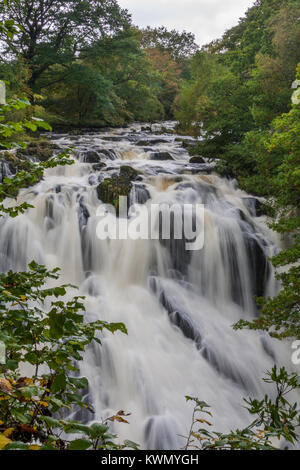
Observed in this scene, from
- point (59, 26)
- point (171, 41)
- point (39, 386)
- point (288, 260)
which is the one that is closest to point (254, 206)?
point (288, 260)

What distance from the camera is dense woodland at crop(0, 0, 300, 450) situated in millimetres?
1312

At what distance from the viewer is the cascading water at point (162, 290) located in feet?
12.7

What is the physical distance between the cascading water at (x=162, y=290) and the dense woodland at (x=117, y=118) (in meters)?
0.50

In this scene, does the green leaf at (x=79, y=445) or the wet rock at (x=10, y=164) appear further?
the wet rock at (x=10, y=164)

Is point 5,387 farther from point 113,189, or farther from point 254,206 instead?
point 254,206

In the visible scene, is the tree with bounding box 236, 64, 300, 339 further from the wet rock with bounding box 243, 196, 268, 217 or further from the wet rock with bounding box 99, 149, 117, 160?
the wet rock with bounding box 99, 149, 117, 160

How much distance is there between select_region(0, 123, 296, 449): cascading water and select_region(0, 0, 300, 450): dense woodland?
1.64ft

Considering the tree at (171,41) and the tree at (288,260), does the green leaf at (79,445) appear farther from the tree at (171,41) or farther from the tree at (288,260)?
the tree at (171,41)

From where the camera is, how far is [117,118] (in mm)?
17703

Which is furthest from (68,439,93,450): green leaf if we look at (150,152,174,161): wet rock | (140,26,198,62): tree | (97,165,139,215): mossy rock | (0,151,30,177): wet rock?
(140,26,198,62): tree

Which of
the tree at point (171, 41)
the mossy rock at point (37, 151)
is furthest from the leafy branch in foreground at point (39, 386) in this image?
the tree at point (171, 41)

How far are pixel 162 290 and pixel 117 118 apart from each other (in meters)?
14.6

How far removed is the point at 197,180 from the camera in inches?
332

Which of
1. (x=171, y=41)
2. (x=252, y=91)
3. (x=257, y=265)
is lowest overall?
(x=257, y=265)
